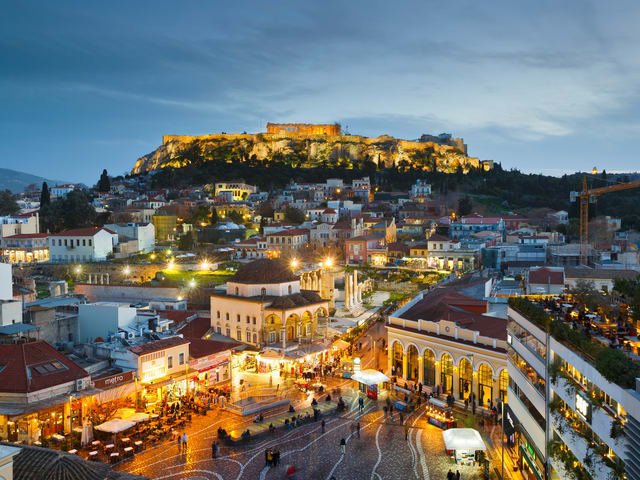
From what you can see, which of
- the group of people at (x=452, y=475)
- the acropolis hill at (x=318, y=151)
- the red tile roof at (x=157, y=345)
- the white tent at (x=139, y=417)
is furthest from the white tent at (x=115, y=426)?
the acropolis hill at (x=318, y=151)

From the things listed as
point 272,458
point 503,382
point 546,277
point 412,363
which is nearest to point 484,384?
point 503,382

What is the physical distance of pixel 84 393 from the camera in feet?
72.1

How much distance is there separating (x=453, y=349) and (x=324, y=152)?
113 metres

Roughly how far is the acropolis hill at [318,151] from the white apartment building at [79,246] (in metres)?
66.4

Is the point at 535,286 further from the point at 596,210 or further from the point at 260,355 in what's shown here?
the point at 596,210

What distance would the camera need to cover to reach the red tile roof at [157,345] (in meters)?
25.1

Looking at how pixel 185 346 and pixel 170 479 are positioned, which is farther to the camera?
pixel 185 346

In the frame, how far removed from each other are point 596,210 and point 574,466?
89227 mm

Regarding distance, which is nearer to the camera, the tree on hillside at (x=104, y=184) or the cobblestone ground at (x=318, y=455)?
the cobblestone ground at (x=318, y=455)

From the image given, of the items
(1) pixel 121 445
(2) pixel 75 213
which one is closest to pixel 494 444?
(1) pixel 121 445

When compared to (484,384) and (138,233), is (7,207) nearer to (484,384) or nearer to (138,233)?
(138,233)

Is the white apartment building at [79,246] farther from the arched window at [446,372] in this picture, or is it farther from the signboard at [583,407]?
the signboard at [583,407]

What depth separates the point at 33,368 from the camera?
21891 millimetres

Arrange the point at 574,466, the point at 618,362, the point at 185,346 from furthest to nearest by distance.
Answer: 1. the point at 185,346
2. the point at 574,466
3. the point at 618,362
